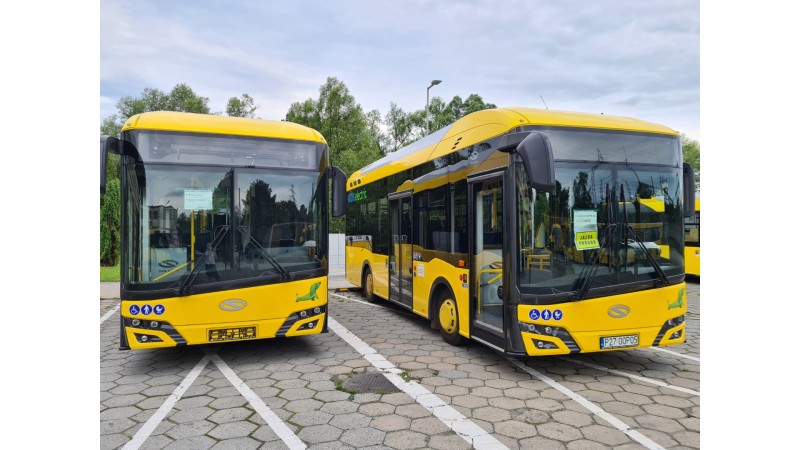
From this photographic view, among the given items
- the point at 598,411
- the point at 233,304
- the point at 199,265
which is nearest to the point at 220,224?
the point at 199,265

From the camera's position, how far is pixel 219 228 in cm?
580

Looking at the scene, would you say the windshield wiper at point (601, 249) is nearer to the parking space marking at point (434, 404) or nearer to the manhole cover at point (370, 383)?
the parking space marking at point (434, 404)

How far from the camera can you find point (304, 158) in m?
6.28

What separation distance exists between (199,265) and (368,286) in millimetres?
5803

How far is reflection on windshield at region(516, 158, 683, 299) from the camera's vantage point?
5223mm

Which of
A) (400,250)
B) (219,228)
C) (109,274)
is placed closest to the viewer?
(219,228)

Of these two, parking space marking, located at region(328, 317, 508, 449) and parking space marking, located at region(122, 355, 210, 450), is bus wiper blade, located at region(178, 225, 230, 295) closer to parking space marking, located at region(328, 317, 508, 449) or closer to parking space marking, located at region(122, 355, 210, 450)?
parking space marking, located at region(122, 355, 210, 450)

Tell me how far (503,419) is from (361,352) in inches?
108

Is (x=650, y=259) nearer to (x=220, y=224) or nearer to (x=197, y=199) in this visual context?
(x=220, y=224)

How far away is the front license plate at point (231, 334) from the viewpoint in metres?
5.77

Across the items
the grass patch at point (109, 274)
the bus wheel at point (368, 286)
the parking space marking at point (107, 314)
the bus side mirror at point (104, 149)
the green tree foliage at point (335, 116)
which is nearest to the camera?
the bus side mirror at point (104, 149)

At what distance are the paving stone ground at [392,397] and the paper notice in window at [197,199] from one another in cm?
199

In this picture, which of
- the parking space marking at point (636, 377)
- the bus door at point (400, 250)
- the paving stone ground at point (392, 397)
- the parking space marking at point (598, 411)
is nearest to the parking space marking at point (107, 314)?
the paving stone ground at point (392, 397)

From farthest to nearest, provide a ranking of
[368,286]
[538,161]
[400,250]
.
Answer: [368,286]
[400,250]
[538,161]
